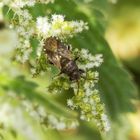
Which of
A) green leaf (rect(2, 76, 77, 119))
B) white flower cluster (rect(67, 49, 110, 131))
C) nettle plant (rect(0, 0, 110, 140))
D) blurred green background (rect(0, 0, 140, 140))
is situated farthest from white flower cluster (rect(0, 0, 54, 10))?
green leaf (rect(2, 76, 77, 119))

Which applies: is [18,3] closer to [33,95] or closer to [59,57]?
[59,57]

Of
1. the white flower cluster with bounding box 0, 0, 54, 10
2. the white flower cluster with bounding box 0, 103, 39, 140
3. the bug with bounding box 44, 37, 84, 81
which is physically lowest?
the bug with bounding box 44, 37, 84, 81

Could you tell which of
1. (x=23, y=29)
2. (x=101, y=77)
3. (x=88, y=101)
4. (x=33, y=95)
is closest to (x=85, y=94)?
(x=88, y=101)

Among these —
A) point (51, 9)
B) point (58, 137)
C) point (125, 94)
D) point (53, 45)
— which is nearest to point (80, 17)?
point (51, 9)

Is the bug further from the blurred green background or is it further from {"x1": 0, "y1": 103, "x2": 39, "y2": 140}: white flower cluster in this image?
{"x1": 0, "y1": 103, "x2": 39, "y2": 140}: white flower cluster

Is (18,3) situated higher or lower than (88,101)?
higher
